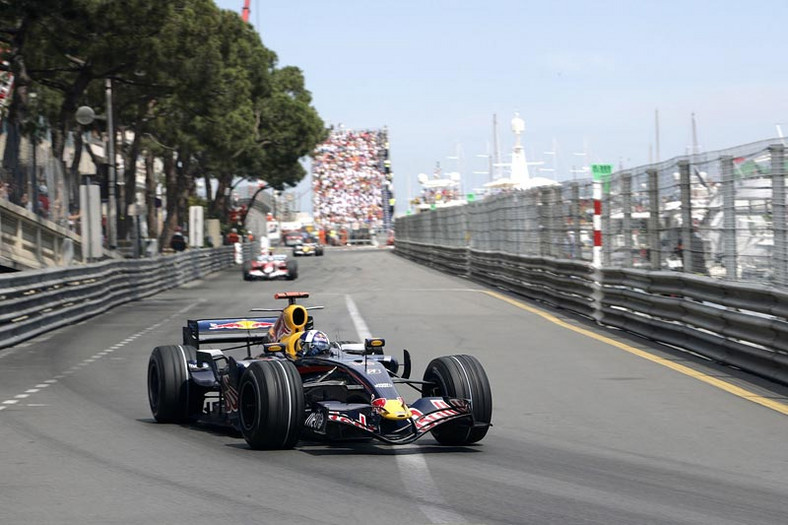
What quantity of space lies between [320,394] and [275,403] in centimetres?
65

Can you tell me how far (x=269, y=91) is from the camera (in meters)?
70.5

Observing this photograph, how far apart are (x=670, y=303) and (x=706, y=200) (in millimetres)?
1731

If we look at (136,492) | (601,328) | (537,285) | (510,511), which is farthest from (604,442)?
(537,285)

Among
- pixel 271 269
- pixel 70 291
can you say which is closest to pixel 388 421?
pixel 70 291

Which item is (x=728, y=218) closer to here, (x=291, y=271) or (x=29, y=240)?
(x=29, y=240)

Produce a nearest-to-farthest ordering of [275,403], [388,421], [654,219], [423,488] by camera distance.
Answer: [423,488] → [388,421] → [275,403] → [654,219]

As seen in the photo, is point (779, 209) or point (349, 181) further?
point (349, 181)

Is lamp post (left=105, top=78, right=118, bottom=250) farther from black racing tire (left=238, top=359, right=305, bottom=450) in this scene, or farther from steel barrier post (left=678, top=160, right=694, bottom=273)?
black racing tire (left=238, top=359, right=305, bottom=450)

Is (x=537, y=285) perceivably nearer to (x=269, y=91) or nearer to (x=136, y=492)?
(x=136, y=492)

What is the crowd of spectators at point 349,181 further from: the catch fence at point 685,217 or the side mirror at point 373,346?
the side mirror at point 373,346

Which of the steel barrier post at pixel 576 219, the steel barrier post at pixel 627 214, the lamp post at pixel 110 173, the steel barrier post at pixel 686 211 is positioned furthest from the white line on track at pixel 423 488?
the lamp post at pixel 110 173

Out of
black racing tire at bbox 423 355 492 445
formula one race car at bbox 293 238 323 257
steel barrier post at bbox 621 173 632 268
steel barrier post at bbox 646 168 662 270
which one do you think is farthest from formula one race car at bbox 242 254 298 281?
formula one race car at bbox 293 238 323 257

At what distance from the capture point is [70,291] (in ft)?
76.9

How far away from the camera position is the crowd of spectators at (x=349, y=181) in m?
133
